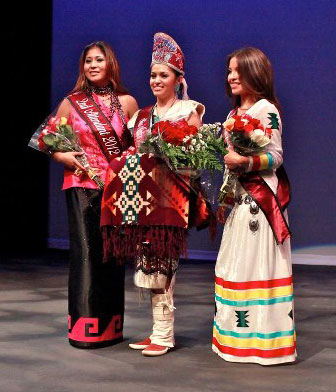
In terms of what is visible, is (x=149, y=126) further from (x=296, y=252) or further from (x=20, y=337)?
(x=296, y=252)

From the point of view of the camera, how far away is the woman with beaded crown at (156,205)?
3422 mm

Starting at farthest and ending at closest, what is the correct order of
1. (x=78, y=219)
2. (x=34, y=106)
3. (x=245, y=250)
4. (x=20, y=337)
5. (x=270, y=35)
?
(x=34, y=106) < (x=270, y=35) < (x=20, y=337) < (x=78, y=219) < (x=245, y=250)

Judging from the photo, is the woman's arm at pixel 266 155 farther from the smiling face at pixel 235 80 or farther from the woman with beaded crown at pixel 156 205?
the woman with beaded crown at pixel 156 205

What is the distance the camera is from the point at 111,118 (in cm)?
377

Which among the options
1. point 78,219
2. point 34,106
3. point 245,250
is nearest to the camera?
point 245,250

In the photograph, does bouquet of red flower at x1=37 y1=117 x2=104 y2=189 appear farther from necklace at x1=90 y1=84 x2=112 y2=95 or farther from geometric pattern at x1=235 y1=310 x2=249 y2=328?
geometric pattern at x1=235 y1=310 x2=249 y2=328

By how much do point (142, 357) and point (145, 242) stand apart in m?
0.51

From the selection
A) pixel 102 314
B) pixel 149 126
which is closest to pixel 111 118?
pixel 149 126

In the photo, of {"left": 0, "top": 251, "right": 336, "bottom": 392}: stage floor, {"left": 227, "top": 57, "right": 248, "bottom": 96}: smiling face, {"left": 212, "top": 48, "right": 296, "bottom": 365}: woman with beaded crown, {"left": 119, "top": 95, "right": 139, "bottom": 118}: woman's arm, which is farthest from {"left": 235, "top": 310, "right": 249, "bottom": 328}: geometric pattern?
{"left": 119, "top": 95, "right": 139, "bottom": 118}: woman's arm

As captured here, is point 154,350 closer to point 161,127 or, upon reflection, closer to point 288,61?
point 161,127

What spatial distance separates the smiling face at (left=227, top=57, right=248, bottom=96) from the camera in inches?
136

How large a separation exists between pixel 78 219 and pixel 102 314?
17.4 inches

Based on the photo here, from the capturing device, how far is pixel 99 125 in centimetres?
373

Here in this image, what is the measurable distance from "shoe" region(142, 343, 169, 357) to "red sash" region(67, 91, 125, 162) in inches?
33.0
